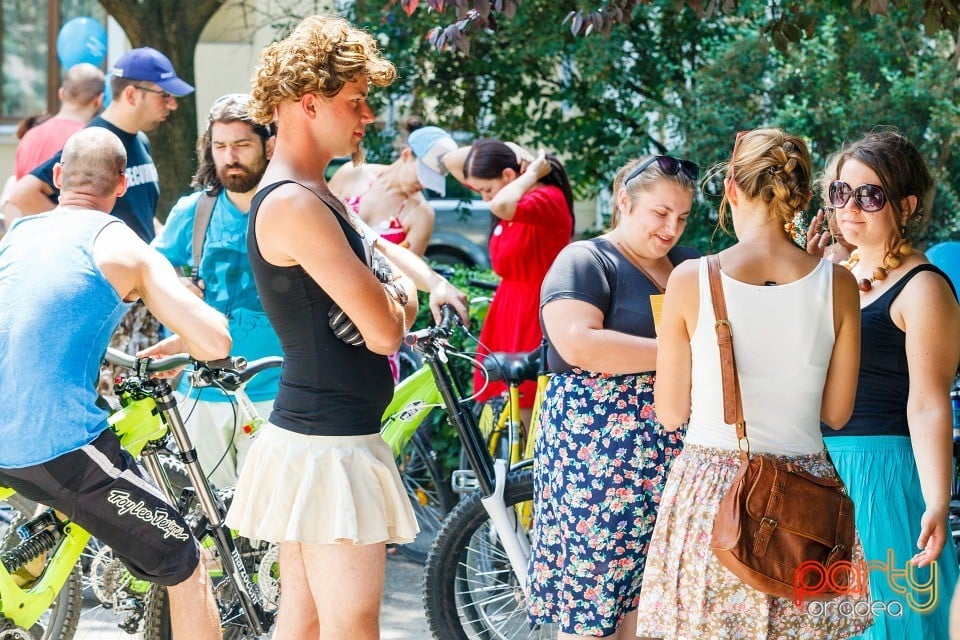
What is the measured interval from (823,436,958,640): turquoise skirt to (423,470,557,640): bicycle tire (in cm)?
137

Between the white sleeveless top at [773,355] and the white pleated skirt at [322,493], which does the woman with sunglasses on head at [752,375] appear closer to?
the white sleeveless top at [773,355]

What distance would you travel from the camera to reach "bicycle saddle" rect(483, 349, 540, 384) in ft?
14.4

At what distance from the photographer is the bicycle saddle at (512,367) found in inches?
173

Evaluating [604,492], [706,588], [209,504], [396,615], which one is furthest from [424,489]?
[706,588]

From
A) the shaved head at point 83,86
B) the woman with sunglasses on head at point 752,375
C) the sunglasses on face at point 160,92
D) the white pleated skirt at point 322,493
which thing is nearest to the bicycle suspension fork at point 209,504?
the white pleated skirt at point 322,493

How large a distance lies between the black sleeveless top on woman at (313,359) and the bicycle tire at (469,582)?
4.31 feet

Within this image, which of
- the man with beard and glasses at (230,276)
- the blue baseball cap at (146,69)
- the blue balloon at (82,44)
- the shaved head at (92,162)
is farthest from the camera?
the blue balloon at (82,44)

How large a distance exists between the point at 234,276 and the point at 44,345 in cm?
121

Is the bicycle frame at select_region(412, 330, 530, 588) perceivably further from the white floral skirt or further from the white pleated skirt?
the white floral skirt

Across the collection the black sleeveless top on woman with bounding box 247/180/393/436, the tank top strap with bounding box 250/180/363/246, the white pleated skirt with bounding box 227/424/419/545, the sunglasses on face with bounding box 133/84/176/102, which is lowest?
the white pleated skirt with bounding box 227/424/419/545

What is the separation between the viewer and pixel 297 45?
289cm

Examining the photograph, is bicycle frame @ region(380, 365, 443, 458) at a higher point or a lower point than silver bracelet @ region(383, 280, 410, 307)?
lower

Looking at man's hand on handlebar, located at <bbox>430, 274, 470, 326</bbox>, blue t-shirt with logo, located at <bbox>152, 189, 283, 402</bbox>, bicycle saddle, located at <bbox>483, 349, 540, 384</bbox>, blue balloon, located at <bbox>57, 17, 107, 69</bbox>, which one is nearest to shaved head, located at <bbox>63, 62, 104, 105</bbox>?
blue balloon, located at <bbox>57, 17, 107, 69</bbox>

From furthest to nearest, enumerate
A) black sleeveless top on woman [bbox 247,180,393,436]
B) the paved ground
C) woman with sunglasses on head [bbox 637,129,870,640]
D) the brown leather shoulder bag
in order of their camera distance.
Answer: the paved ground, black sleeveless top on woman [bbox 247,180,393,436], woman with sunglasses on head [bbox 637,129,870,640], the brown leather shoulder bag
